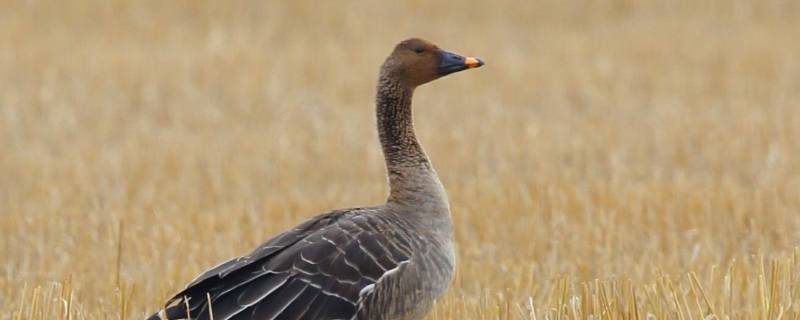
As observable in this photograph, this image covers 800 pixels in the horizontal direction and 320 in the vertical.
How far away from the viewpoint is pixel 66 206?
1027 centimetres

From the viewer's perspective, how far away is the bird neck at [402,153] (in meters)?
6.23

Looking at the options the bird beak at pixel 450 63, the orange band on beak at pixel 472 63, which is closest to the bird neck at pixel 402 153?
the bird beak at pixel 450 63

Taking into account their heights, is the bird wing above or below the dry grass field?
above

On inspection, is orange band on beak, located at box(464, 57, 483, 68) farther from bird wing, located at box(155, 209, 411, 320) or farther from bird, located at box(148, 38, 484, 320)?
bird wing, located at box(155, 209, 411, 320)

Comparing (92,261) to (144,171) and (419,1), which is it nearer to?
(144,171)

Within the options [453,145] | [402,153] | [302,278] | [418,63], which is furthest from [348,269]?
[453,145]

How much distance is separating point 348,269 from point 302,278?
205 millimetres

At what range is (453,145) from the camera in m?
13.0

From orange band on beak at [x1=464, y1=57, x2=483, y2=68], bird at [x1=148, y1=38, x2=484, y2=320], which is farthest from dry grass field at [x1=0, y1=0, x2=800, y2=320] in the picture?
orange band on beak at [x1=464, y1=57, x2=483, y2=68]

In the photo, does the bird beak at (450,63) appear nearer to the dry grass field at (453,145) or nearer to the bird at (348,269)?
the bird at (348,269)

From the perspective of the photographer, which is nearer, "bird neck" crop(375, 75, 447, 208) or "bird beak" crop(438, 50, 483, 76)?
→ "bird neck" crop(375, 75, 447, 208)

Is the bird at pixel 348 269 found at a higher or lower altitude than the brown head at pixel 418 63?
lower

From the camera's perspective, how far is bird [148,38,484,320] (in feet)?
17.6

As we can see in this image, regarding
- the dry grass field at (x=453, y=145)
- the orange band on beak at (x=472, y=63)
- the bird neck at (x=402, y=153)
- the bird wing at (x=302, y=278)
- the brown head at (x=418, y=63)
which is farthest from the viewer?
the dry grass field at (x=453, y=145)
